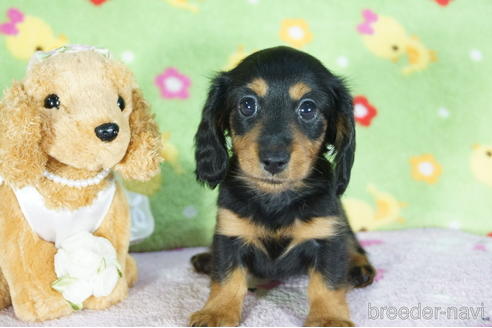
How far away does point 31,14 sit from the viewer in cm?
243

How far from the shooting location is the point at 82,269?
1.70 m

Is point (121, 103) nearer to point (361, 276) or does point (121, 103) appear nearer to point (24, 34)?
point (24, 34)

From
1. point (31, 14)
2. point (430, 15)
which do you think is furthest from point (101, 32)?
point (430, 15)

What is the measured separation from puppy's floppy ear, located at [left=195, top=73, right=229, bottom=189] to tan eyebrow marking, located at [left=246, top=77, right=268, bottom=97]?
0.52 feet

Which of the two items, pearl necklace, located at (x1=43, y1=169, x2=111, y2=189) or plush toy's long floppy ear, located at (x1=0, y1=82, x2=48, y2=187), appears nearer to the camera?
plush toy's long floppy ear, located at (x1=0, y1=82, x2=48, y2=187)

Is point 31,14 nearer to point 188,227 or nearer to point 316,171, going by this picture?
point 188,227

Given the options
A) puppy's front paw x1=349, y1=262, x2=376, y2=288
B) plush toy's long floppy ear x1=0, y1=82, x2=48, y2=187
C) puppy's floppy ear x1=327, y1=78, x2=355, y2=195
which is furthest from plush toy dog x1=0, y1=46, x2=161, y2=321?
puppy's front paw x1=349, y1=262, x2=376, y2=288

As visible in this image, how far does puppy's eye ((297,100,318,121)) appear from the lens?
178cm

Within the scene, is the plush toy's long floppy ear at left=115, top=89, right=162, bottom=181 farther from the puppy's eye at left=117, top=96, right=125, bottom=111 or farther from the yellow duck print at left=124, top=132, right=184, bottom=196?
the yellow duck print at left=124, top=132, right=184, bottom=196

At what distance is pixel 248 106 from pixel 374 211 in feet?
3.93

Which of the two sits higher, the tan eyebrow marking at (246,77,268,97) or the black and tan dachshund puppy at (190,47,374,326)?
the tan eyebrow marking at (246,77,268,97)

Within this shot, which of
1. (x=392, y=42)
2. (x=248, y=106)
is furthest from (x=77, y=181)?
(x=392, y=42)

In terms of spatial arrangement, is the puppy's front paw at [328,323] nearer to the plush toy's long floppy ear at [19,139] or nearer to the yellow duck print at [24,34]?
the plush toy's long floppy ear at [19,139]

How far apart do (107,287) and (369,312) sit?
2.75 ft
